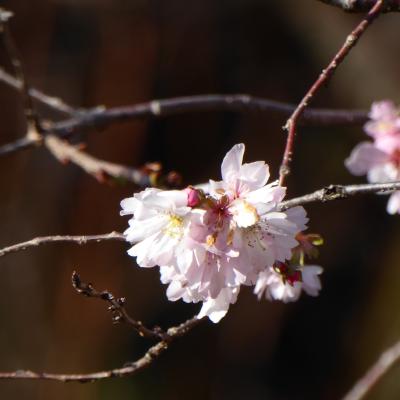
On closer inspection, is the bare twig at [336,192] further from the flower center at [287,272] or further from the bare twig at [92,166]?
the bare twig at [92,166]

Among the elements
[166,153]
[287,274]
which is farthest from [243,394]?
[287,274]

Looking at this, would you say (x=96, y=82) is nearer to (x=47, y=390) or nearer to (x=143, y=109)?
(x=47, y=390)

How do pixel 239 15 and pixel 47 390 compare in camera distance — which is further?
pixel 239 15

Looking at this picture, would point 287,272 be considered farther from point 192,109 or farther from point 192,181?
point 192,181

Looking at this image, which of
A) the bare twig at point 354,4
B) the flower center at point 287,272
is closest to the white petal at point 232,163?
the flower center at point 287,272

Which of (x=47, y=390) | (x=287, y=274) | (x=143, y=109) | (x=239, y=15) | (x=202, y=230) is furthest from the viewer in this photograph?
(x=239, y=15)

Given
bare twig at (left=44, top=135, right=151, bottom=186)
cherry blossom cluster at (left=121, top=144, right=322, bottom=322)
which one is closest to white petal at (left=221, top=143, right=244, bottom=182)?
cherry blossom cluster at (left=121, top=144, right=322, bottom=322)

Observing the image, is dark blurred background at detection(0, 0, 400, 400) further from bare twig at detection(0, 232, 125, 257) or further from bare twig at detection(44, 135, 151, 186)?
bare twig at detection(0, 232, 125, 257)

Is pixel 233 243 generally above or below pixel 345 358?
above
